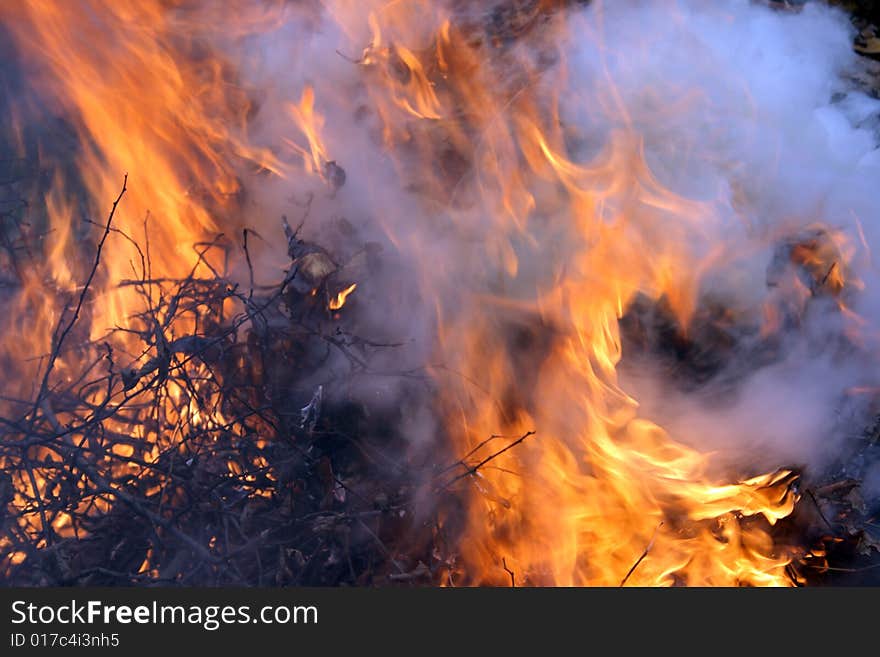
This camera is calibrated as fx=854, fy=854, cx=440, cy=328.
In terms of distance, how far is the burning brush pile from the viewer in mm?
3301

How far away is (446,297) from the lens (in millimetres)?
3689

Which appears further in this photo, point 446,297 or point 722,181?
point 446,297

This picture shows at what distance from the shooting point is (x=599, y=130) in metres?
3.66

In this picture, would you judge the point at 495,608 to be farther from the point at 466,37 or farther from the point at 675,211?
the point at 466,37

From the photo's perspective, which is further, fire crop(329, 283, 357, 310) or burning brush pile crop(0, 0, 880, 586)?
fire crop(329, 283, 357, 310)

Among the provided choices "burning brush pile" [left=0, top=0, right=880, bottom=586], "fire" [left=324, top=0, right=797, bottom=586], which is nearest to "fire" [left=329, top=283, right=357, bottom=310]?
"burning brush pile" [left=0, top=0, right=880, bottom=586]

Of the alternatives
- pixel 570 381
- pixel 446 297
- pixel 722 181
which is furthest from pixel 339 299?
pixel 722 181

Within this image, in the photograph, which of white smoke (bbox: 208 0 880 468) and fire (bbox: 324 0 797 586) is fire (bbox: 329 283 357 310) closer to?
white smoke (bbox: 208 0 880 468)

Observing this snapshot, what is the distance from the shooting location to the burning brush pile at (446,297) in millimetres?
3301

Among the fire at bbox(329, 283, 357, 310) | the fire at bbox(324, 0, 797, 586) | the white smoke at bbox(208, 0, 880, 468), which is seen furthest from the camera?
the fire at bbox(329, 283, 357, 310)

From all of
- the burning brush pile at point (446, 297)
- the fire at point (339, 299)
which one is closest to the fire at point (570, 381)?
the burning brush pile at point (446, 297)

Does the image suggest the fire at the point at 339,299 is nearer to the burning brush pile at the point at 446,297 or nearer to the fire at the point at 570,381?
the burning brush pile at the point at 446,297

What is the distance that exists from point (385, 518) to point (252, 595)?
27.2 inches

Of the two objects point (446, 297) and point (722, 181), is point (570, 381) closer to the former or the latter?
point (446, 297)
